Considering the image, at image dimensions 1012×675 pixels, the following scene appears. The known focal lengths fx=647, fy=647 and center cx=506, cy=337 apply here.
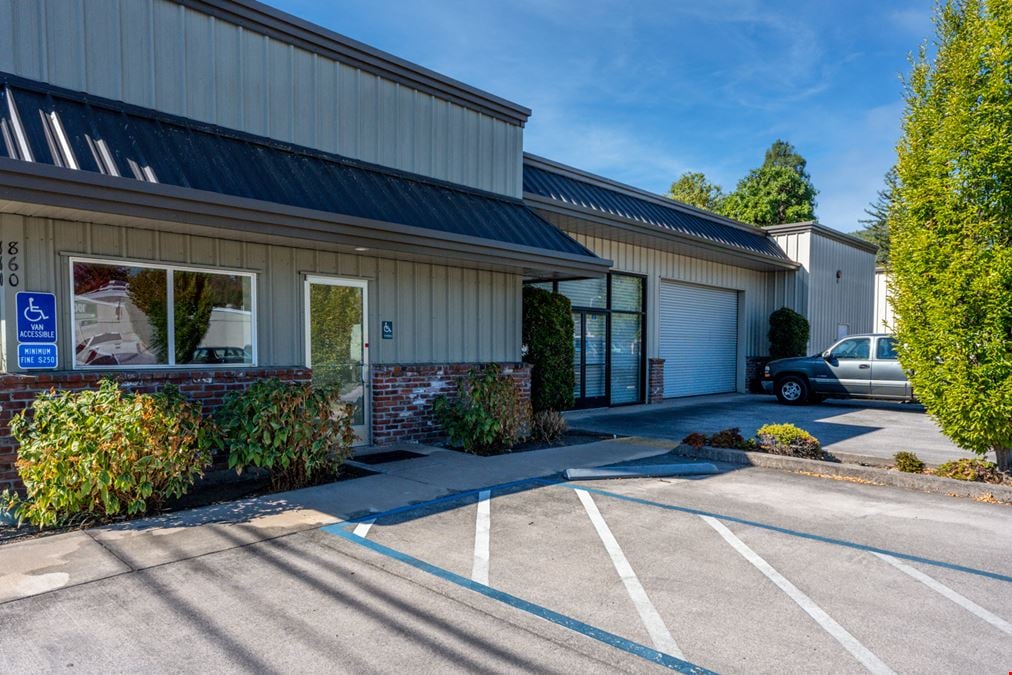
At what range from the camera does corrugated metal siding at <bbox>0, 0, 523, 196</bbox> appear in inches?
255

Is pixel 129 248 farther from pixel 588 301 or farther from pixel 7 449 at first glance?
pixel 588 301

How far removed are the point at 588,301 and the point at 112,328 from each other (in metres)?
9.80

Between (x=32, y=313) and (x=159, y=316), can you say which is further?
(x=159, y=316)

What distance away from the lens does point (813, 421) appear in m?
13.4

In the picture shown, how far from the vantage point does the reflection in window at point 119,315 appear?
22.1ft

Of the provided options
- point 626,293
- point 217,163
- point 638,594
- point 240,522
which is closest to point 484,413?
point 240,522

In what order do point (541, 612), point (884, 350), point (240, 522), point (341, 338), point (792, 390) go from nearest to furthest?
point (541, 612), point (240, 522), point (341, 338), point (884, 350), point (792, 390)

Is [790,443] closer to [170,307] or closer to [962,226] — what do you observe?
[962,226]

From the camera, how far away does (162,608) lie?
13.3 ft

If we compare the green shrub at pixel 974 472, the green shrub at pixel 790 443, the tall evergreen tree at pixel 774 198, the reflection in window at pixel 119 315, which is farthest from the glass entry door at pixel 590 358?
the tall evergreen tree at pixel 774 198

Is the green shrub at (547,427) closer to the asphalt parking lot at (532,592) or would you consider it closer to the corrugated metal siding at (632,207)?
the asphalt parking lot at (532,592)

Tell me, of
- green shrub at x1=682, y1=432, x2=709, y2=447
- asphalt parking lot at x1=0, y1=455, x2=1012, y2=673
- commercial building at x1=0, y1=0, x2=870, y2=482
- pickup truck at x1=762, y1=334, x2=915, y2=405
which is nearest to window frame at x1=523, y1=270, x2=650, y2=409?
commercial building at x1=0, y1=0, x2=870, y2=482

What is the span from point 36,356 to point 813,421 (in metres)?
13.2

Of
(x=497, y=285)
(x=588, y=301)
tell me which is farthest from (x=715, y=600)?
(x=588, y=301)
